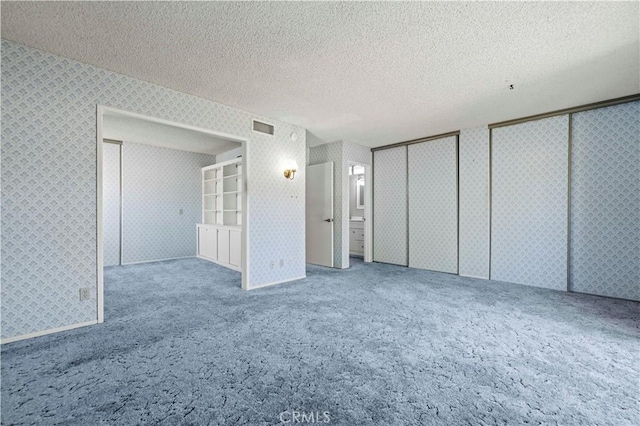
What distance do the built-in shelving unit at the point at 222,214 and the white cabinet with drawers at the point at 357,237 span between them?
2.79 m

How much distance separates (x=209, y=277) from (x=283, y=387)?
337 centimetres

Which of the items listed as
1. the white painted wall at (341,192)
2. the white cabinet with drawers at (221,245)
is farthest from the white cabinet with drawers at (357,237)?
the white cabinet with drawers at (221,245)

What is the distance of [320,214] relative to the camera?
5934mm

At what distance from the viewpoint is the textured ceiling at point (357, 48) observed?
203 centimetres

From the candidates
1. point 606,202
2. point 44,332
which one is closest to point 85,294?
point 44,332

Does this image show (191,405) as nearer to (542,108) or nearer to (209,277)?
(209,277)

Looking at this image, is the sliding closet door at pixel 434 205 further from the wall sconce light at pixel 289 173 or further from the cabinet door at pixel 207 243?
the cabinet door at pixel 207 243

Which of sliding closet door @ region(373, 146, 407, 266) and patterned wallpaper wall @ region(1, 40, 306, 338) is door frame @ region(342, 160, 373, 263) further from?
patterned wallpaper wall @ region(1, 40, 306, 338)

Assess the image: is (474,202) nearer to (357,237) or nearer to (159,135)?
(357,237)

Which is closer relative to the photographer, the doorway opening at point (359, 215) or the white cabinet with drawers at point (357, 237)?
the doorway opening at point (359, 215)

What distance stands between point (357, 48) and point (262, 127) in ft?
7.11

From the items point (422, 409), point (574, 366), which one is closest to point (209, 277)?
point (422, 409)

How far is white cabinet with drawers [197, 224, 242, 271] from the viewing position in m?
5.29

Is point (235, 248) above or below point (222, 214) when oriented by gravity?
below
